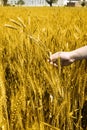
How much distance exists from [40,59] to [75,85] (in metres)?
0.13

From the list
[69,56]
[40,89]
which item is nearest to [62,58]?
[69,56]

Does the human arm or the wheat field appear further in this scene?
the human arm

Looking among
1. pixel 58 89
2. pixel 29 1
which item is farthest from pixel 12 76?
pixel 29 1

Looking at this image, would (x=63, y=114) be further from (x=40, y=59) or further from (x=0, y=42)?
(x=0, y=42)

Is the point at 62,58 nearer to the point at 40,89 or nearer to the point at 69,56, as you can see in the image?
the point at 69,56

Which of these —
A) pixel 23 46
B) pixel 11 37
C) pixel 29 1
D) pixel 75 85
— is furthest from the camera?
pixel 29 1

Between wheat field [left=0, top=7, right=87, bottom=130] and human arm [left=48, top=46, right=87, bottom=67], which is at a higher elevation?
human arm [left=48, top=46, right=87, bottom=67]

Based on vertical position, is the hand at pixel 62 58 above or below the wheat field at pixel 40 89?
above

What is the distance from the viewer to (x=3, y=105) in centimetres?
53

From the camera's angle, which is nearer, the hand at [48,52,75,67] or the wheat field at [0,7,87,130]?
the wheat field at [0,7,87,130]

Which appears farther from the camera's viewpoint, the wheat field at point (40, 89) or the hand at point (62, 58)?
the hand at point (62, 58)

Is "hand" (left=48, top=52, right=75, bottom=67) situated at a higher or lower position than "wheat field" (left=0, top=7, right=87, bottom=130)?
higher

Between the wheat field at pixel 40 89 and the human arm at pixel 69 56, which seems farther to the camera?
the human arm at pixel 69 56

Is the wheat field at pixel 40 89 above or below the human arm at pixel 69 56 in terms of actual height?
below
